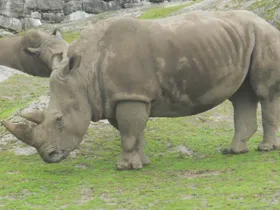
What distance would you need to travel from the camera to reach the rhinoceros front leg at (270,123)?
986 cm

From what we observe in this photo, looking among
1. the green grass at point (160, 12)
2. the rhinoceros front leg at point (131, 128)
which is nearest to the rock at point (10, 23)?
the green grass at point (160, 12)

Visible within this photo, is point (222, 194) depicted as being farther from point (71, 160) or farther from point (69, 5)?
point (69, 5)

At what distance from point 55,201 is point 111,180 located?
1225mm

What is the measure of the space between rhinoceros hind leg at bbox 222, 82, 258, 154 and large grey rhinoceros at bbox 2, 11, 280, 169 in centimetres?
44

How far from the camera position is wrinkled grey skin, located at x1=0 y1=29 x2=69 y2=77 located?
1184cm

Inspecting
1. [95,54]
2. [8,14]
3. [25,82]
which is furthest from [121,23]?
[8,14]

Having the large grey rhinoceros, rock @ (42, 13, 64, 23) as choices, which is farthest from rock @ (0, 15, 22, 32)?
the large grey rhinoceros

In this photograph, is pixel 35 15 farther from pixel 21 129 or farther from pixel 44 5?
pixel 21 129

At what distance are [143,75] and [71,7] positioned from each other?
5296 cm

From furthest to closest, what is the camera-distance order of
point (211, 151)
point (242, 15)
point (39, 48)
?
1. point (39, 48)
2. point (211, 151)
3. point (242, 15)

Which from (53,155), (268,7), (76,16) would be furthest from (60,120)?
(76,16)

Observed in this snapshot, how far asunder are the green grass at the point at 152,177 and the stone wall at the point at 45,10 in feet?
153

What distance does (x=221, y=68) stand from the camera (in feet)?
30.5

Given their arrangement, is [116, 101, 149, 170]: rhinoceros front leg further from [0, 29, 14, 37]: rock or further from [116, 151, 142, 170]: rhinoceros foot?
[0, 29, 14, 37]: rock
